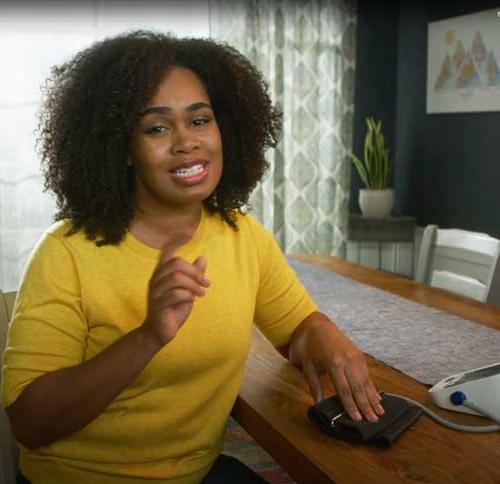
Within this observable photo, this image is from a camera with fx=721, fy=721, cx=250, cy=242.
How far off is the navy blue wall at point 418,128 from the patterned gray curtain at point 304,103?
265 mm

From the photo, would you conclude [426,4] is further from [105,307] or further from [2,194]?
[105,307]

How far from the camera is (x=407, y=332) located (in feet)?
5.61

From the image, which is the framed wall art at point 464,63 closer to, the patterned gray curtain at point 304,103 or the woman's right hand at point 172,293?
the patterned gray curtain at point 304,103

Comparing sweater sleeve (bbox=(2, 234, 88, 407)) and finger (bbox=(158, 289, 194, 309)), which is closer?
finger (bbox=(158, 289, 194, 309))

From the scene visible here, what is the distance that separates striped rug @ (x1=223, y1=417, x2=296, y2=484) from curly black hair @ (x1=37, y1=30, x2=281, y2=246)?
1.44 metres

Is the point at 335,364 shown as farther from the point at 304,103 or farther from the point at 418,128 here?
the point at 418,128

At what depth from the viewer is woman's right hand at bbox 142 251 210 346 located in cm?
98

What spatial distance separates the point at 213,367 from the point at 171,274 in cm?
34

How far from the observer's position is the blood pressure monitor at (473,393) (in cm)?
115

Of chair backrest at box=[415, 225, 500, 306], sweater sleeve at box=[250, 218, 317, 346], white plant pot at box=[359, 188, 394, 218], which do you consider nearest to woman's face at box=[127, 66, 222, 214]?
sweater sleeve at box=[250, 218, 317, 346]

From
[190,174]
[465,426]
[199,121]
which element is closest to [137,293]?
[190,174]

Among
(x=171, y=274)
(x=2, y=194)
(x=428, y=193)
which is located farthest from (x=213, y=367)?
(x=428, y=193)

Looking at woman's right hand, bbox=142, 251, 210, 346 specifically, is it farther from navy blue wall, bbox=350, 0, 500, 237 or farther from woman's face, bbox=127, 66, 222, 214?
navy blue wall, bbox=350, 0, 500, 237

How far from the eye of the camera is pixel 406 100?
4.64 meters
